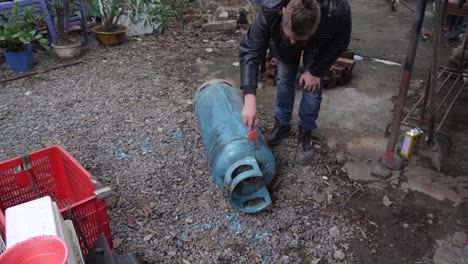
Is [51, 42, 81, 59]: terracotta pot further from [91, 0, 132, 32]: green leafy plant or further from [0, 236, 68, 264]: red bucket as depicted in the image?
[0, 236, 68, 264]: red bucket

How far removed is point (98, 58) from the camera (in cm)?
516

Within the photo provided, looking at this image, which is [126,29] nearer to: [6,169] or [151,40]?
[151,40]

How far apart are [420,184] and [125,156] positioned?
2.34m

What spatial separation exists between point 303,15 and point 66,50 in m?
3.95

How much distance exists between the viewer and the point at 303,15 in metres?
2.02

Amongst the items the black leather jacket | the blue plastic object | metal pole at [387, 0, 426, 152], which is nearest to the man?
the black leather jacket

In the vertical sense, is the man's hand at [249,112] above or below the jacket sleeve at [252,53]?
below

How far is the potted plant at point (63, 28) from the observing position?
4.94 m

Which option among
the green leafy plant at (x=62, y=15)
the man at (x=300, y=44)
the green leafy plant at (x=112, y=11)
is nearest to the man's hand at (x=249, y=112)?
the man at (x=300, y=44)

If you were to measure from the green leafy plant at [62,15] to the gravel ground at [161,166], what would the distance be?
352 millimetres

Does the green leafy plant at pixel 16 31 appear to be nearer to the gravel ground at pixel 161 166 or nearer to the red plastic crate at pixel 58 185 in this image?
the gravel ground at pixel 161 166

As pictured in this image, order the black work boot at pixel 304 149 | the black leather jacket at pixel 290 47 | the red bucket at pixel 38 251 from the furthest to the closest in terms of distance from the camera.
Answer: the black work boot at pixel 304 149 < the black leather jacket at pixel 290 47 < the red bucket at pixel 38 251

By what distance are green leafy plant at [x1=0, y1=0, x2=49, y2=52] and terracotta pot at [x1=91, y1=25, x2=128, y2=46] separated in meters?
0.78

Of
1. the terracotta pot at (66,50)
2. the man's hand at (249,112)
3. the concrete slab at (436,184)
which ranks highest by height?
the man's hand at (249,112)
